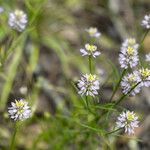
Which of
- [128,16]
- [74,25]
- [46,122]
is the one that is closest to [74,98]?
[46,122]

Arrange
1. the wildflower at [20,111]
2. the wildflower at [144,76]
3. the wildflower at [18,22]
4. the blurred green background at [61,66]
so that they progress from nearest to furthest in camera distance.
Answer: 1. the wildflower at [20,111]
2. the wildflower at [144,76]
3. the wildflower at [18,22]
4. the blurred green background at [61,66]

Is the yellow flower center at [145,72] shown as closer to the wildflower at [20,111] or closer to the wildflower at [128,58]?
the wildflower at [128,58]

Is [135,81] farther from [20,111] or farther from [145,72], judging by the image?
[20,111]

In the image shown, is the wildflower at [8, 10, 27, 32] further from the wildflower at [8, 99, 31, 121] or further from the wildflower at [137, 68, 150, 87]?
the wildflower at [137, 68, 150, 87]

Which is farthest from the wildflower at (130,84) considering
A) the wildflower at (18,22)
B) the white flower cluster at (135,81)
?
the wildflower at (18,22)

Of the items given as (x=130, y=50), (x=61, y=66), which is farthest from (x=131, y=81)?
(x=61, y=66)
